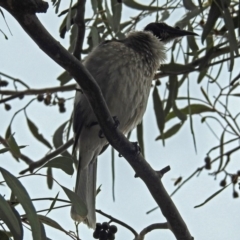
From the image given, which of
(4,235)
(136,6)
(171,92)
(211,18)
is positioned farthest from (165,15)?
(4,235)

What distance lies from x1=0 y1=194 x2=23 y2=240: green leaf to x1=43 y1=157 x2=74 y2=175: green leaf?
1.01 feet

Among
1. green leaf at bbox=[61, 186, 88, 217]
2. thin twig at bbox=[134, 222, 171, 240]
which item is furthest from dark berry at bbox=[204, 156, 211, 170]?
green leaf at bbox=[61, 186, 88, 217]

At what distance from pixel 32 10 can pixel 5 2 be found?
0.20 feet

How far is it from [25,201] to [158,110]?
1.34 metres

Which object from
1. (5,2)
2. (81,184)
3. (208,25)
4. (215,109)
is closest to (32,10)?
(5,2)

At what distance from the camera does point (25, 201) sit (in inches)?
64.2

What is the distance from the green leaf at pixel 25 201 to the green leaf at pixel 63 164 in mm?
237

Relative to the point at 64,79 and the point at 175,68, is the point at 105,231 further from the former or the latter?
the point at 64,79

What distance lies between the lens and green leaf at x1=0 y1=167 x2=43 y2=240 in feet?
5.22

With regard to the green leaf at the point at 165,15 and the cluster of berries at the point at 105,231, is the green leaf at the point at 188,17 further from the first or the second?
the cluster of berries at the point at 105,231

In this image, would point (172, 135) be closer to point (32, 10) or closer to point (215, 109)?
point (215, 109)

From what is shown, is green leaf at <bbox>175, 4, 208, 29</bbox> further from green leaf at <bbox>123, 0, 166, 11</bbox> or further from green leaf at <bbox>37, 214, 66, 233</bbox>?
green leaf at <bbox>37, 214, 66, 233</bbox>

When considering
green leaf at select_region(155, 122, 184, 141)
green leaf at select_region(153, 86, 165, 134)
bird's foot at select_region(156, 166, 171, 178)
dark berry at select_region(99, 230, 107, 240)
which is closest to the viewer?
bird's foot at select_region(156, 166, 171, 178)

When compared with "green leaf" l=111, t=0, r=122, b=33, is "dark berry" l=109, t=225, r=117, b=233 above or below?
below
